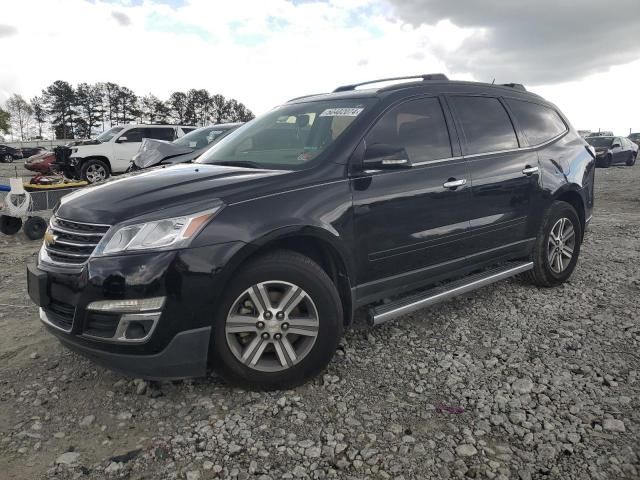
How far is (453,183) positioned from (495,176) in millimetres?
549

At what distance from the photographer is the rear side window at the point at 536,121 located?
13.9 ft

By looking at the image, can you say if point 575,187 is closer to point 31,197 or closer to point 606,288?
point 606,288

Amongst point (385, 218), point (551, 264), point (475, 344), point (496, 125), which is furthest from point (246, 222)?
point (551, 264)

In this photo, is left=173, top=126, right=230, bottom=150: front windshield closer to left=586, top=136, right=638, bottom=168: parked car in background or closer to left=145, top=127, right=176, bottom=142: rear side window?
left=145, top=127, right=176, bottom=142: rear side window

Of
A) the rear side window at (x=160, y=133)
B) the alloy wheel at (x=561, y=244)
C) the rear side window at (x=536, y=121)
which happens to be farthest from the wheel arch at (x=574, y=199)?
the rear side window at (x=160, y=133)

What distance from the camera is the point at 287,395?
2693 mm

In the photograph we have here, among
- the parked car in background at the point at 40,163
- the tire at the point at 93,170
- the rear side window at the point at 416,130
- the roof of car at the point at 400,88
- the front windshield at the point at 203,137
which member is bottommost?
the parked car in background at the point at 40,163

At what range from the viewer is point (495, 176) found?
3.76m

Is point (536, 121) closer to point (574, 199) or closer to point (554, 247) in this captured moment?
point (574, 199)

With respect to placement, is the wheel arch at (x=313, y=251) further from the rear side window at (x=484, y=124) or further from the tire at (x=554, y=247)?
the tire at (x=554, y=247)

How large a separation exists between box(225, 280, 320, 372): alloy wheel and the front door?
50 cm

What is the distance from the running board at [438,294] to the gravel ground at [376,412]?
32cm

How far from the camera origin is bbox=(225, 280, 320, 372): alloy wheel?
8.38 feet

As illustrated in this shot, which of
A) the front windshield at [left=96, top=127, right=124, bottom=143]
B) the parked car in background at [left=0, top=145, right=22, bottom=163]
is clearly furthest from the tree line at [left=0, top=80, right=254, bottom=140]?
the front windshield at [left=96, top=127, right=124, bottom=143]
